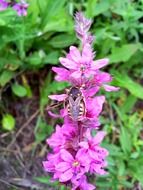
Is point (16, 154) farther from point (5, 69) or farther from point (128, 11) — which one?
point (128, 11)

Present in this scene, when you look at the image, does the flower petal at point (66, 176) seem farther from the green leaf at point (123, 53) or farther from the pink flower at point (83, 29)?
the green leaf at point (123, 53)

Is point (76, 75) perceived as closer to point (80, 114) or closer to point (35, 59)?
point (80, 114)

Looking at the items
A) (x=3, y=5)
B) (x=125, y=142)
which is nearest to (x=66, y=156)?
(x=125, y=142)

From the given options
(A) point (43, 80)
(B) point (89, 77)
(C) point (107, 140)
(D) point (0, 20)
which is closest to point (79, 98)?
(B) point (89, 77)

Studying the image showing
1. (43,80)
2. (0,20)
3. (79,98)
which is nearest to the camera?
(79,98)

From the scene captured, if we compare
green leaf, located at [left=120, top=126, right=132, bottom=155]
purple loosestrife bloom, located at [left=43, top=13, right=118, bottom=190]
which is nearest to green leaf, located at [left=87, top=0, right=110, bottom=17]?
green leaf, located at [left=120, top=126, right=132, bottom=155]

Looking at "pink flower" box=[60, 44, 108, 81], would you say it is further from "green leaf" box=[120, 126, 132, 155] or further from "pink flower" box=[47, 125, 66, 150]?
"green leaf" box=[120, 126, 132, 155]

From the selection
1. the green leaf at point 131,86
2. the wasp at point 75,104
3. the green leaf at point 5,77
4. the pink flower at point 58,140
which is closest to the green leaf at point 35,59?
the green leaf at point 5,77
